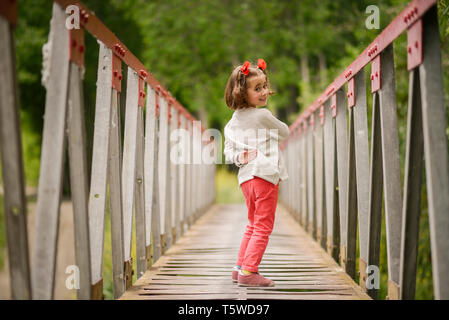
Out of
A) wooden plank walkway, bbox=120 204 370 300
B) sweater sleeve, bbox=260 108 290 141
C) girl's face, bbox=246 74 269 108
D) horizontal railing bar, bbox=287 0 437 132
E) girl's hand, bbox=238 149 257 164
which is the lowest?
wooden plank walkway, bbox=120 204 370 300

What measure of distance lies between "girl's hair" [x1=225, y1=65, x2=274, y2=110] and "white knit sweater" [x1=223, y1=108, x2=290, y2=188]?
0.04 meters

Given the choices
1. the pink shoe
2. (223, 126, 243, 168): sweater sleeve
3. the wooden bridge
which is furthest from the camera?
(223, 126, 243, 168): sweater sleeve

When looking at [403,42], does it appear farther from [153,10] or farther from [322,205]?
[153,10]

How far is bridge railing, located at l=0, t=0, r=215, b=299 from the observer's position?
1.69 m

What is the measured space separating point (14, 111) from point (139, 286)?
148cm

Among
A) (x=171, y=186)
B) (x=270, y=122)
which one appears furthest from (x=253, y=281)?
(x=171, y=186)

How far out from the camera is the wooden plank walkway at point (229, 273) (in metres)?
2.72

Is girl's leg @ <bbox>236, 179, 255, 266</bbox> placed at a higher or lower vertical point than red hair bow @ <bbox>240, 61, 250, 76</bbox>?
lower

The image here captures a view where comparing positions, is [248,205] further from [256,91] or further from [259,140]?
[256,91]

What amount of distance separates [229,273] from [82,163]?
152 centimetres

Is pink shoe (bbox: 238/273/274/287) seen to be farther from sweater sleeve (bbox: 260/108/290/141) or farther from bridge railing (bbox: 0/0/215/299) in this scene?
sweater sleeve (bbox: 260/108/290/141)

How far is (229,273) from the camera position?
11.0 feet

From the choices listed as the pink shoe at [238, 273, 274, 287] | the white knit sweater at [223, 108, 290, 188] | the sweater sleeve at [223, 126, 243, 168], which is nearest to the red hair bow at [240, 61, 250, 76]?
the white knit sweater at [223, 108, 290, 188]

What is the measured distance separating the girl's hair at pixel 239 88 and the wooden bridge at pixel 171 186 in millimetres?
499
